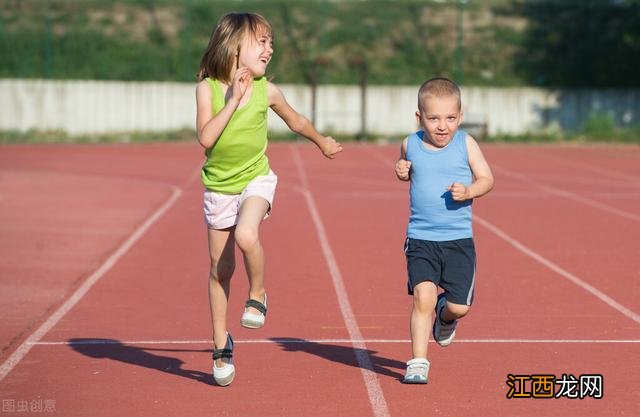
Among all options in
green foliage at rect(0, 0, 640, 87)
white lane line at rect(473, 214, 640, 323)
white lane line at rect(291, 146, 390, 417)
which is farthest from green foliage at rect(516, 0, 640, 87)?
white lane line at rect(291, 146, 390, 417)

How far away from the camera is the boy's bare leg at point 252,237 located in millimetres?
6410

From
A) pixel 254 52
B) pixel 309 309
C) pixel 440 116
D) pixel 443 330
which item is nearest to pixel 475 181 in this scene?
pixel 440 116

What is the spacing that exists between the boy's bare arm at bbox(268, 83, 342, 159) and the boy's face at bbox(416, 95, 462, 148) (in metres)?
0.51

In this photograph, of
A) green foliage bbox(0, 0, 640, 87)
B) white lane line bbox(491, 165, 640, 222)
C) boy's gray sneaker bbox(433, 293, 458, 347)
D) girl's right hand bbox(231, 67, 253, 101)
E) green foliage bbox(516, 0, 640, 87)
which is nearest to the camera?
girl's right hand bbox(231, 67, 253, 101)

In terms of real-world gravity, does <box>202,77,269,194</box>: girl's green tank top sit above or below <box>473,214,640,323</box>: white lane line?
above

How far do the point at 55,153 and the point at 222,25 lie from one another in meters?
25.9

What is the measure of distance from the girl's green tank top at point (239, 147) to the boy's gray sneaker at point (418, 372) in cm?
129

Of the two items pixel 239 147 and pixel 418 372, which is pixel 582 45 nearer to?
pixel 418 372

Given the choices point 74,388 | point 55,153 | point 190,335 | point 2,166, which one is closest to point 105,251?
point 190,335

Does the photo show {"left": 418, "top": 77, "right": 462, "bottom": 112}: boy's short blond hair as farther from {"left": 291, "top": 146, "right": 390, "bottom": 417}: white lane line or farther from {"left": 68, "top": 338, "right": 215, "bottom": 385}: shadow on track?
{"left": 68, "top": 338, "right": 215, "bottom": 385}: shadow on track

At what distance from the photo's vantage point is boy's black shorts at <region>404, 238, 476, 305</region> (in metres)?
6.70

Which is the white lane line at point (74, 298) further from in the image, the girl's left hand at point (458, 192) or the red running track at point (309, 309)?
the girl's left hand at point (458, 192)

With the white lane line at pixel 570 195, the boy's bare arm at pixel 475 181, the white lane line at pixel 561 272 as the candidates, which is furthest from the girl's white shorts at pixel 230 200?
the white lane line at pixel 570 195

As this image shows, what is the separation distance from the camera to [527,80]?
4553 centimetres
